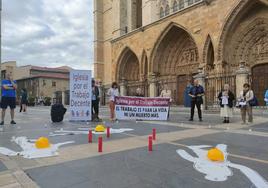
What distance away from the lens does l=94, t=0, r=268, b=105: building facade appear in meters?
20.1

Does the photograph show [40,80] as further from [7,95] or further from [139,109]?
[7,95]

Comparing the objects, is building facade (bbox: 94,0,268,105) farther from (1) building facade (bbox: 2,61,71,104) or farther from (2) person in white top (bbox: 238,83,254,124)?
(1) building facade (bbox: 2,61,71,104)

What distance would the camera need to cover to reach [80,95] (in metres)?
12.3

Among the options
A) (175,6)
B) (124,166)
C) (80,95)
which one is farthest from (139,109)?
(175,6)

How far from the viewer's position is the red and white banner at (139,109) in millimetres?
12867

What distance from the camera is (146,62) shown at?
30.2 metres

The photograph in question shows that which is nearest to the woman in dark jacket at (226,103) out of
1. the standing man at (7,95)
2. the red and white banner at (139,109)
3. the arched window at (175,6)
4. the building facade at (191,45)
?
the red and white banner at (139,109)

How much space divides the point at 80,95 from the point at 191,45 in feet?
56.0

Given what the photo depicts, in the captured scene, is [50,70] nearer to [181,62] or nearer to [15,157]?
[181,62]

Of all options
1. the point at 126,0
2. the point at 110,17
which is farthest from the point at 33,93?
the point at 126,0

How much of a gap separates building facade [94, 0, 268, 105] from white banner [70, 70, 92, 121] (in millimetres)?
9640

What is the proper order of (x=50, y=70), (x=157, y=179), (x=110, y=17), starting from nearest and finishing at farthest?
(x=157, y=179) < (x=110, y=17) < (x=50, y=70)

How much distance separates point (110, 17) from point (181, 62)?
20050 millimetres

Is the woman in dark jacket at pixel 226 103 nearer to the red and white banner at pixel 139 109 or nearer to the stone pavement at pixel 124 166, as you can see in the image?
the red and white banner at pixel 139 109
